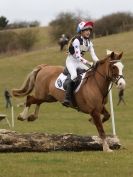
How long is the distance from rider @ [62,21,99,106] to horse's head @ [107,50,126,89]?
2.45 ft

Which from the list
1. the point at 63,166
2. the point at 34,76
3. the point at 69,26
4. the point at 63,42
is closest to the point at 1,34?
the point at 69,26

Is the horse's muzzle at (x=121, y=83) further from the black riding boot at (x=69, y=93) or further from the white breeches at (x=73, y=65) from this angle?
the white breeches at (x=73, y=65)

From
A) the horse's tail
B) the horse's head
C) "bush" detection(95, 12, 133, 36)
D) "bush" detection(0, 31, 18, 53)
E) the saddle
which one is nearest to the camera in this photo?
the horse's head

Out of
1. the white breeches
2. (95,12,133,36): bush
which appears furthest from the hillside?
the white breeches

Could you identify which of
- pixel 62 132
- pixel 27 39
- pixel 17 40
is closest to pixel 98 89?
pixel 62 132

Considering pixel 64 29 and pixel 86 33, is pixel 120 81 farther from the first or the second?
pixel 64 29

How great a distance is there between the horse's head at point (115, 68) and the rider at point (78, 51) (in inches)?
29.4

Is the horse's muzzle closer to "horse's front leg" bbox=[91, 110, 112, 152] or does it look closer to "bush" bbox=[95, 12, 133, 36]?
"horse's front leg" bbox=[91, 110, 112, 152]

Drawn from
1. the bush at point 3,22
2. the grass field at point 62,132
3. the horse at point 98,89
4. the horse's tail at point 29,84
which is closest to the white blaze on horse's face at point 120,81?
the horse at point 98,89

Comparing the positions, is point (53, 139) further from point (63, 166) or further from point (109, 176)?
point (109, 176)

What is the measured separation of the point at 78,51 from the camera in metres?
14.3

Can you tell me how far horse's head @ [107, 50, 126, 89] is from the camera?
13453 millimetres

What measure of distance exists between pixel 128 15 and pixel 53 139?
90186 mm

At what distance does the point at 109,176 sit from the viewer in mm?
10055
